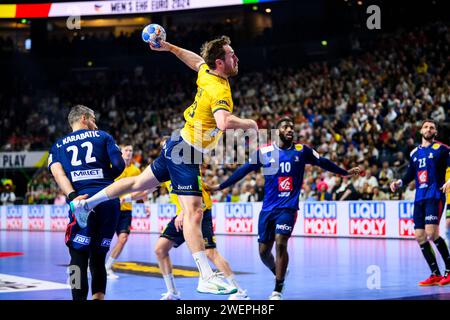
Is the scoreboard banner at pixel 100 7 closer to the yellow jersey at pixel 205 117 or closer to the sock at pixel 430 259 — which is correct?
the sock at pixel 430 259

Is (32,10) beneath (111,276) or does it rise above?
above

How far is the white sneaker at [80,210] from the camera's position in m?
7.40

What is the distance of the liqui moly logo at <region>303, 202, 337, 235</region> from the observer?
21.6 meters

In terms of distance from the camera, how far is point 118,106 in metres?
40.8

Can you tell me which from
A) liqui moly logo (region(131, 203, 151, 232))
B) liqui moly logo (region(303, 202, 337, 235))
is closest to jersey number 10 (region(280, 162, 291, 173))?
liqui moly logo (region(303, 202, 337, 235))

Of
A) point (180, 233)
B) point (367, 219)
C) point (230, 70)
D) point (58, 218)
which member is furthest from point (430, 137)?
point (58, 218)

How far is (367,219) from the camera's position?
2078 cm

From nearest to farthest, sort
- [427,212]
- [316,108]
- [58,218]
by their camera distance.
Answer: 1. [427,212]
2. [316,108]
3. [58,218]

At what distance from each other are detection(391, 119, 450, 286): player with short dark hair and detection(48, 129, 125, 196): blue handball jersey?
5.29 metres

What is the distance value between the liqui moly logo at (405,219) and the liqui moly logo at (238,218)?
18.5ft

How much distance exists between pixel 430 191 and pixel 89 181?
6.12 meters

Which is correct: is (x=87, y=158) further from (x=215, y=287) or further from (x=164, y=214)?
(x=164, y=214)

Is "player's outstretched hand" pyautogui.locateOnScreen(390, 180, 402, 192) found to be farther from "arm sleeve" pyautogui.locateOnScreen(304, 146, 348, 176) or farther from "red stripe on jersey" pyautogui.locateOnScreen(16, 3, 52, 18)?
"red stripe on jersey" pyautogui.locateOnScreen(16, 3, 52, 18)
